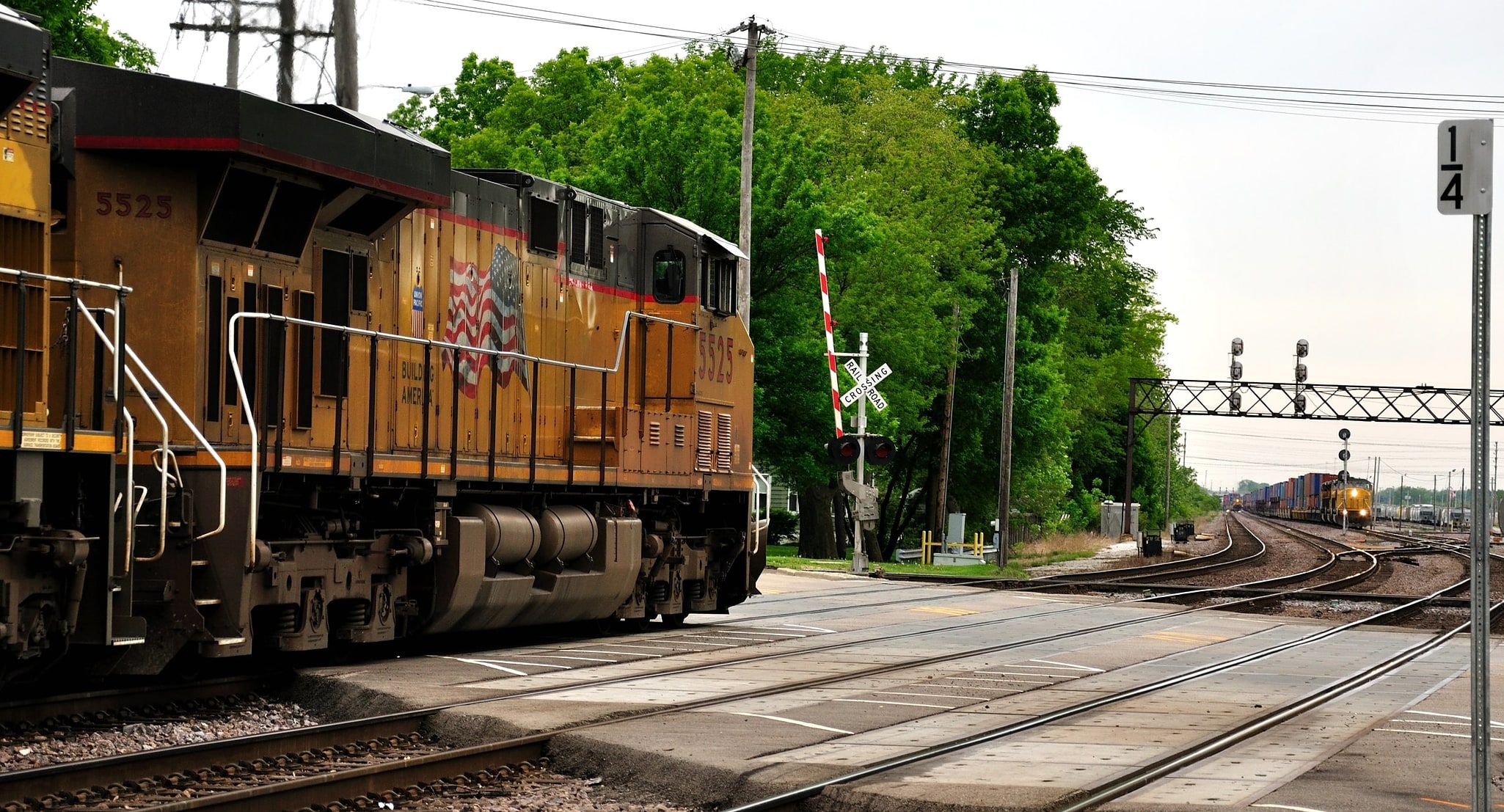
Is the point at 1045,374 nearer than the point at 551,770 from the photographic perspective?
No

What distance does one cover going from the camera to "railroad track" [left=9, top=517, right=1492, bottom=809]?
709 centimetres

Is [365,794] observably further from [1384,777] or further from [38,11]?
[38,11]

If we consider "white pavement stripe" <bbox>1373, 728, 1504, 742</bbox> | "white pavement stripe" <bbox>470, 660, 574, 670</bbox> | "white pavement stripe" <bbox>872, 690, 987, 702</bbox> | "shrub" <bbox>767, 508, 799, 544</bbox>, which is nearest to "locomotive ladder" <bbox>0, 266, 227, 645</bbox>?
"white pavement stripe" <bbox>470, 660, 574, 670</bbox>

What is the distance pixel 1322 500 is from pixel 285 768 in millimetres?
92861

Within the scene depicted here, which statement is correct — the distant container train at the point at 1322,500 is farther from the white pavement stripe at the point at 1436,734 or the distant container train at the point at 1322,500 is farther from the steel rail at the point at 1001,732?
the white pavement stripe at the point at 1436,734

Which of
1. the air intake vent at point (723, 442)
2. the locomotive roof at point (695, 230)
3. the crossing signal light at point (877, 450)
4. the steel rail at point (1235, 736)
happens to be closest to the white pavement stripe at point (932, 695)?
the steel rail at point (1235, 736)

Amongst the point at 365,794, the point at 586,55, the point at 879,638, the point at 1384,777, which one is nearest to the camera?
the point at 365,794

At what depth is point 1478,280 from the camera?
652cm

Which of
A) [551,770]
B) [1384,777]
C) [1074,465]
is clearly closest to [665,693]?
[551,770]

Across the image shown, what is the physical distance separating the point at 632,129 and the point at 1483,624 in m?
26.4

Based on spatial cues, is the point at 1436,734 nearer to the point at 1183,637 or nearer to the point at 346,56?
the point at 1183,637

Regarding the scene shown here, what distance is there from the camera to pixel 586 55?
163ft

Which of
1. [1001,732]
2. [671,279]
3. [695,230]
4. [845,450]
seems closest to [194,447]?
[1001,732]

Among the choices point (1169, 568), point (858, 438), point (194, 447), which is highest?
point (858, 438)
